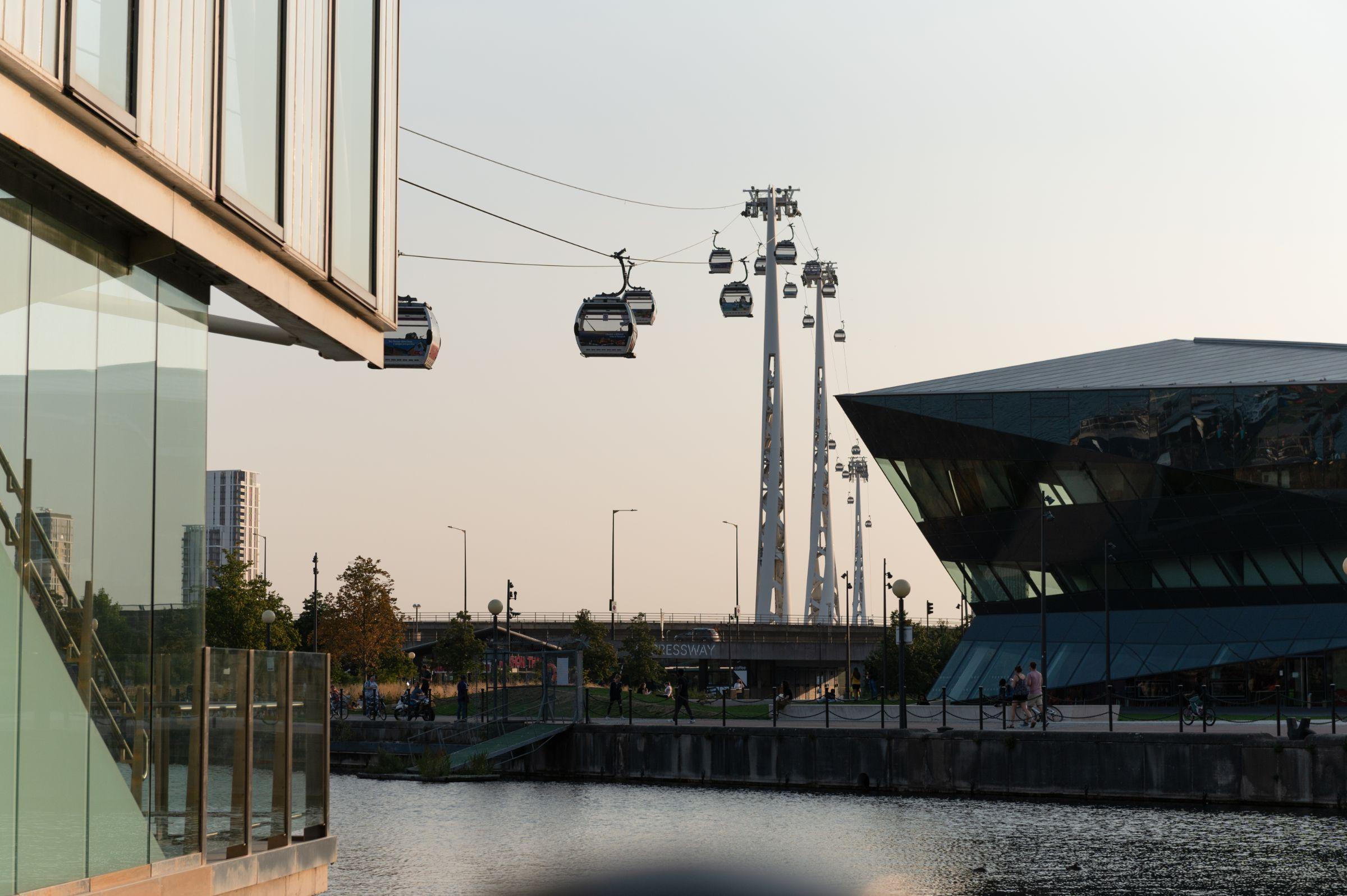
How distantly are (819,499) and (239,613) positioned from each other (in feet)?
110

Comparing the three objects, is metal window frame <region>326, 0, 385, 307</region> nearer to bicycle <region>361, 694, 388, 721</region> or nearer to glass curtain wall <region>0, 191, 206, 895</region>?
glass curtain wall <region>0, 191, 206, 895</region>

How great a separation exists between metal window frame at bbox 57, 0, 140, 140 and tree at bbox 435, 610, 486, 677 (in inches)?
2764

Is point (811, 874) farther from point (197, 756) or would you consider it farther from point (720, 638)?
point (720, 638)

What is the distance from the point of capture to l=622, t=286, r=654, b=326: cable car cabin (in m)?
30.6

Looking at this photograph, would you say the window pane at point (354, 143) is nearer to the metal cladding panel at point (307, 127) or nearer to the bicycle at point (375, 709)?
the metal cladding panel at point (307, 127)

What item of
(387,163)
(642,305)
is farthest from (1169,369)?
(387,163)

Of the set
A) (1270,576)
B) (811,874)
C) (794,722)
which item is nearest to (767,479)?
(1270,576)

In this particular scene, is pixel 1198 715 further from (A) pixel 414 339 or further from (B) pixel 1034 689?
(A) pixel 414 339

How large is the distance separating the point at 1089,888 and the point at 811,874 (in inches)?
198

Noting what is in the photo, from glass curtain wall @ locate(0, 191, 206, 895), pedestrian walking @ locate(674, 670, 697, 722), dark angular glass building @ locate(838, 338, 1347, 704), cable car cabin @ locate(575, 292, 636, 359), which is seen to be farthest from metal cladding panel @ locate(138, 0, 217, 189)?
dark angular glass building @ locate(838, 338, 1347, 704)

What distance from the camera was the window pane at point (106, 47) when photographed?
8.23 meters

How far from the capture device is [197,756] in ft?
31.7

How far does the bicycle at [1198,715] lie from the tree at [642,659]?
40101 millimetres

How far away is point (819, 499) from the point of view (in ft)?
305
